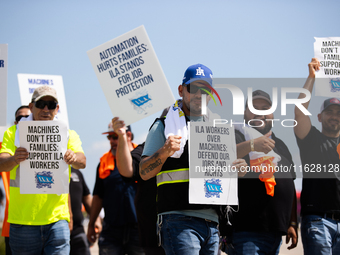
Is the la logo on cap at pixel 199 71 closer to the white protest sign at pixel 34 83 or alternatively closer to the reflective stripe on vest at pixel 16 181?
the reflective stripe on vest at pixel 16 181

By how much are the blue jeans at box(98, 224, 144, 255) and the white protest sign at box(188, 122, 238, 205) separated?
2.59 m

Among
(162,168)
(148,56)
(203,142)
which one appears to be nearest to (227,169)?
(203,142)

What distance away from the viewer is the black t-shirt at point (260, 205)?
13.5 feet

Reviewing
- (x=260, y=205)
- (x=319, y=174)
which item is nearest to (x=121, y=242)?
(x=260, y=205)

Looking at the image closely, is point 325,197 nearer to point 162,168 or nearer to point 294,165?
point 294,165

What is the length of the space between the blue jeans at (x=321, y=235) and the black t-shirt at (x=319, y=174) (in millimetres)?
114

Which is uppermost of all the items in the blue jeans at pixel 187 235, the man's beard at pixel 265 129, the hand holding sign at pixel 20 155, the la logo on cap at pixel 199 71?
the la logo on cap at pixel 199 71

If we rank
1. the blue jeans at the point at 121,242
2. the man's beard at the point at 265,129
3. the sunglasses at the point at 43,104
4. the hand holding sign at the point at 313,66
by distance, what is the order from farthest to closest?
the blue jeans at the point at 121,242, the hand holding sign at the point at 313,66, the sunglasses at the point at 43,104, the man's beard at the point at 265,129

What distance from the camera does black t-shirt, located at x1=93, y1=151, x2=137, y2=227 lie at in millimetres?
5984

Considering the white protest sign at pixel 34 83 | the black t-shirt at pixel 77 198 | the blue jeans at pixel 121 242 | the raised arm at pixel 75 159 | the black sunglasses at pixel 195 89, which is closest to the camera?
the black sunglasses at pixel 195 89

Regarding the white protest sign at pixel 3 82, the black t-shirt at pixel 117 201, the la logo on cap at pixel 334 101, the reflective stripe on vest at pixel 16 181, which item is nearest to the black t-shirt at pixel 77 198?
the black t-shirt at pixel 117 201

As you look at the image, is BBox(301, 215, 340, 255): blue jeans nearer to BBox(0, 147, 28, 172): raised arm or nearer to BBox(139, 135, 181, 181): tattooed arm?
BBox(139, 135, 181, 181): tattooed arm

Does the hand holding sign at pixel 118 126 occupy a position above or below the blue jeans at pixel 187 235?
above

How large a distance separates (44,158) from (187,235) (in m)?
1.81
